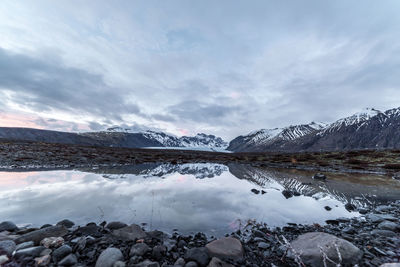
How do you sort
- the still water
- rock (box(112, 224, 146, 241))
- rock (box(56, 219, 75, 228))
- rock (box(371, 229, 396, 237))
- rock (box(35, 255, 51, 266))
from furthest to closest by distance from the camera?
1. the still water
2. rock (box(56, 219, 75, 228))
3. rock (box(371, 229, 396, 237))
4. rock (box(112, 224, 146, 241))
5. rock (box(35, 255, 51, 266))

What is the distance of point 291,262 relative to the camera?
4527mm

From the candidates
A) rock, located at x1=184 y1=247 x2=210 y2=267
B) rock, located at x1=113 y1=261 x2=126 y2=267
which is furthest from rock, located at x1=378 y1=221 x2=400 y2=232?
rock, located at x1=113 y1=261 x2=126 y2=267

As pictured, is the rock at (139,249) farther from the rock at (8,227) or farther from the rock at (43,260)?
the rock at (8,227)

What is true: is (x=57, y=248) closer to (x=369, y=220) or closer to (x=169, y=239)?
(x=169, y=239)

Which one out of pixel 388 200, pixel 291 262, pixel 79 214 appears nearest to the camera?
pixel 291 262

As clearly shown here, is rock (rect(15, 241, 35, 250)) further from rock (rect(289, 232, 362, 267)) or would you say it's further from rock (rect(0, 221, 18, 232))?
rock (rect(289, 232, 362, 267))

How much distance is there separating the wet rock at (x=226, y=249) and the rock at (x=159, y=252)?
1212mm

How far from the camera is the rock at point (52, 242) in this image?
4.74 meters

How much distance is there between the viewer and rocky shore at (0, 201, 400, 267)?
426 cm

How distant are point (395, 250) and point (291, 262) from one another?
340 centimetres

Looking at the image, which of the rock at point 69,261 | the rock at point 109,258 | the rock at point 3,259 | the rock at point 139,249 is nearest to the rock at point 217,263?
the rock at point 139,249

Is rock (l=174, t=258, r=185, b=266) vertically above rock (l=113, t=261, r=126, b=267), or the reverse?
rock (l=113, t=261, r=126, b=267)

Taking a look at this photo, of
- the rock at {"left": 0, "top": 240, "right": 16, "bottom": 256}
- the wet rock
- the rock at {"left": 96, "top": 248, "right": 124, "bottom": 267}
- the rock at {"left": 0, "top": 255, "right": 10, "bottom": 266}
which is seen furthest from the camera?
the wet rock

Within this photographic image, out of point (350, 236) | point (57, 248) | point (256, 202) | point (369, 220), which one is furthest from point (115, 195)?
point (369, 220)
